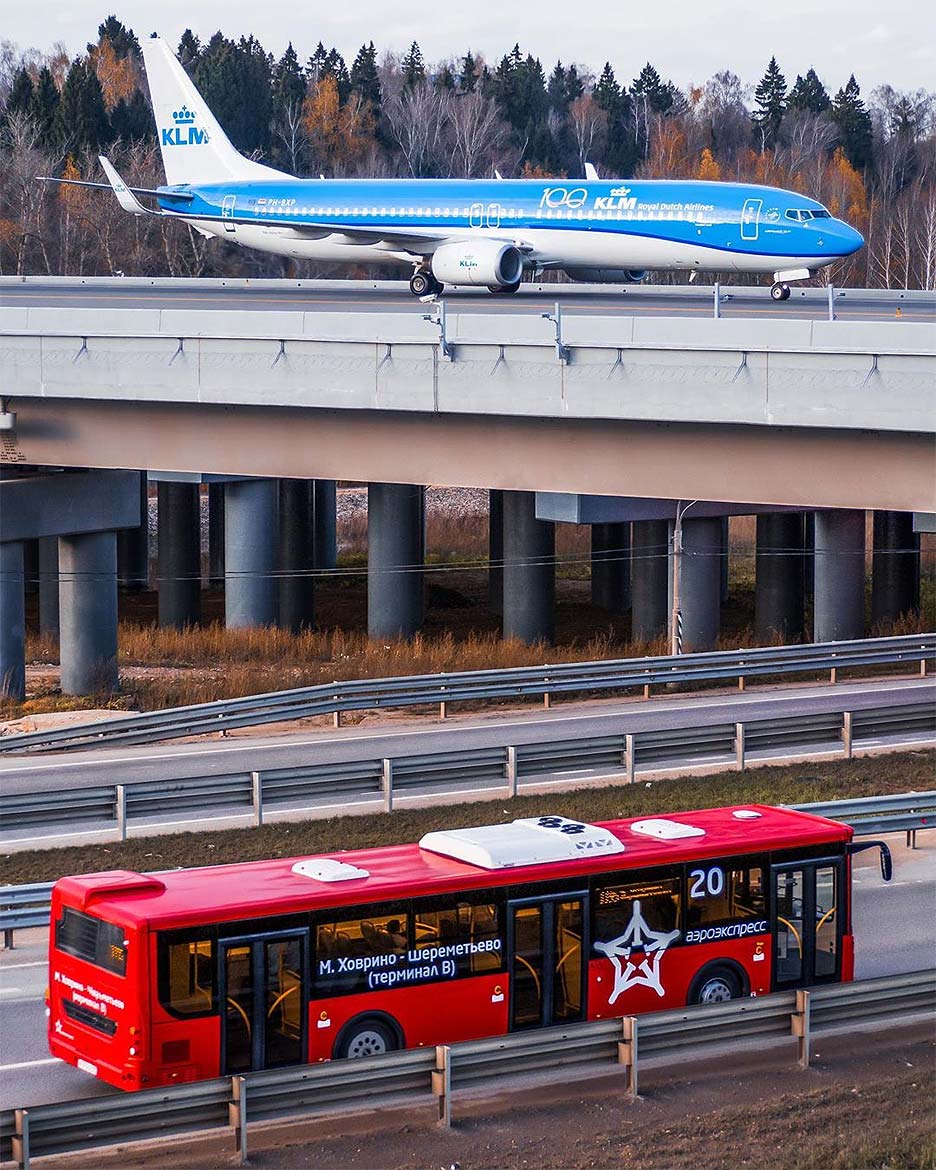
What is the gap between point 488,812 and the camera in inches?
937

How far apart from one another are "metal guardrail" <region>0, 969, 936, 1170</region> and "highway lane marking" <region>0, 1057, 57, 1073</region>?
96.5 inches

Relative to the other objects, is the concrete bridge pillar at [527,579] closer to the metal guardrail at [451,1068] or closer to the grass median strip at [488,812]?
the grass median strip at [488,812]

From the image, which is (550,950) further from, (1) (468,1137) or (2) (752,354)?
(2) (752,354)

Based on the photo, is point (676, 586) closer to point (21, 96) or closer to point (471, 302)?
point (471, 302)

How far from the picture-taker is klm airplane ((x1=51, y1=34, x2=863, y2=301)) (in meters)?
40.2

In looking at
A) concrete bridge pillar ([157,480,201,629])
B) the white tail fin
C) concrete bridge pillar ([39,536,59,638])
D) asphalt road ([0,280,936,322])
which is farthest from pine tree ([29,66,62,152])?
concrete bridge pillar ([39,536,59,638])

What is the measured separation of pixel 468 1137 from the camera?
12742 millimetres

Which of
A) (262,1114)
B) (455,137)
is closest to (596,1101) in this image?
(262,1114)

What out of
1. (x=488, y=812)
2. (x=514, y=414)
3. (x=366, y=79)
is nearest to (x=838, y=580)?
(x=514, y=414)

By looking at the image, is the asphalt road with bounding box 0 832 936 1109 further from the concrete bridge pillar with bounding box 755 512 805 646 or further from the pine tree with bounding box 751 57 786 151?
the pine tree with bounding box 751 57 786 151

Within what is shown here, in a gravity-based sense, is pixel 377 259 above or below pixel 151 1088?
above

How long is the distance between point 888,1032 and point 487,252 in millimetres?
30308

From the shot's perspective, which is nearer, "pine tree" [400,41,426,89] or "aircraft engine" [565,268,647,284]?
"aircraft engine" [565,268,647,284]

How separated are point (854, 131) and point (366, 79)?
118 feet
